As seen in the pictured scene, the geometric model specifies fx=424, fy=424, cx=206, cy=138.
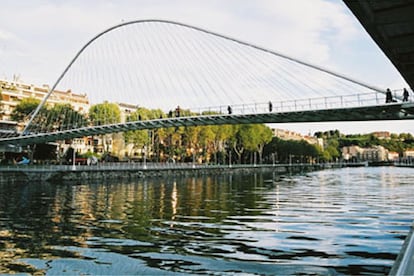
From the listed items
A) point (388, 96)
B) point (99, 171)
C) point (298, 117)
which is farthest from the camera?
point (99, 171)

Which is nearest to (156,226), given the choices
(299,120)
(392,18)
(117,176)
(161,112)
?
(392,18)

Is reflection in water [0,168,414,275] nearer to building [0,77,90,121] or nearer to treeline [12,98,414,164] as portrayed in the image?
treeline [12,98,414,164]

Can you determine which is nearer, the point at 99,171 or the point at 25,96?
the point at 99,171

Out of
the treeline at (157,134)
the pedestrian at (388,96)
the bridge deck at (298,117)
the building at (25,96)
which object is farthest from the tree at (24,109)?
the pedestrian at (388,96)

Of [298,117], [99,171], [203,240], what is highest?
[298,117]

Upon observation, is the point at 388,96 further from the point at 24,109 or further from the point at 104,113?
the point at 24,109

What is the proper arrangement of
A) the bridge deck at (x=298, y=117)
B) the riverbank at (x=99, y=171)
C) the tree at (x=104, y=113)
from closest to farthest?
the bridge deck at (x=298, y=117) < the riverbank at (x=99, y=171) < the tree at (x=104, y=113)

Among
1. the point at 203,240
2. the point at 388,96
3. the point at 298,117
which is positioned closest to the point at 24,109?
the point at 298,117

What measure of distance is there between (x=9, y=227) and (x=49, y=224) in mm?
1430

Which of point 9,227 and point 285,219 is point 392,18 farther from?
point 9,227

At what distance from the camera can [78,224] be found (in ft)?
54.2

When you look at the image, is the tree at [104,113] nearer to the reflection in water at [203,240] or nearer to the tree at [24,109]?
the tree at [24,109]

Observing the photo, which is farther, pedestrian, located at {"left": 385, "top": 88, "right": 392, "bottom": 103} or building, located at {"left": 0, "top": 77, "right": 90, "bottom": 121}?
building, located at {"left": 0, "top": 77, "right": 90, "bottom": 121}

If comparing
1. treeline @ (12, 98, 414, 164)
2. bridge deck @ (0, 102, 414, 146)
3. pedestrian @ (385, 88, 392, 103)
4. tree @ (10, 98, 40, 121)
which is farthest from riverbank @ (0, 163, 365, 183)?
pedestrian @ (385, 88, 392, 103)
